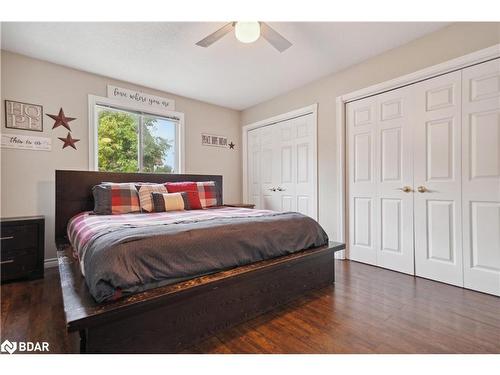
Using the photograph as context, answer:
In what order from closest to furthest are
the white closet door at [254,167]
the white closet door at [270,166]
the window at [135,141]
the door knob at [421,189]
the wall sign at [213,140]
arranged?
the door knob at [421,189], the window at [135,141], the white closet door at [270,166], the wall sign at [213,140], the white closet door at [254,167]

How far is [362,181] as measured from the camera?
2.99 meters

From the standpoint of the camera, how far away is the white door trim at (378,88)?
2.12 meters

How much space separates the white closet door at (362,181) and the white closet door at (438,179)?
440 mm

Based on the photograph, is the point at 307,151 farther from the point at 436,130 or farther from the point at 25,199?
the point at 25,199

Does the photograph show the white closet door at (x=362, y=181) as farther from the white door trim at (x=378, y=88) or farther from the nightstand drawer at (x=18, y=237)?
the nightstand drawer at (x=18, y=237)

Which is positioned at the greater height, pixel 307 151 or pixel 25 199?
pixel 307 151

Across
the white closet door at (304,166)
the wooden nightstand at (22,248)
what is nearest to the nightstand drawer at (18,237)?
the wooden nightstand at (22,248)

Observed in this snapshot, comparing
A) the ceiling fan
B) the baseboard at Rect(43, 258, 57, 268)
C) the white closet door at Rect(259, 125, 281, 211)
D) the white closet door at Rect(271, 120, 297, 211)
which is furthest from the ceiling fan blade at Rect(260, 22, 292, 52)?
the baseboard at Rect(43, 258, 57, 268)

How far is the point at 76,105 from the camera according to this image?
3088mm

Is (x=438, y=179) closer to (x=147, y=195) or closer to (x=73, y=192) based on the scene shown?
(x=147, y=195)

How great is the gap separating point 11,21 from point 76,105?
40.1 inches

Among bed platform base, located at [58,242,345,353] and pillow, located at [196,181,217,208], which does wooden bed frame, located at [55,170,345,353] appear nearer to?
bed platform base, located at [58,242,345,353]

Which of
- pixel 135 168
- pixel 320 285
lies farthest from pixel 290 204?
pixel 135 168

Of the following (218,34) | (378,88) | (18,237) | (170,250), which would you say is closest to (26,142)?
(18,237)
